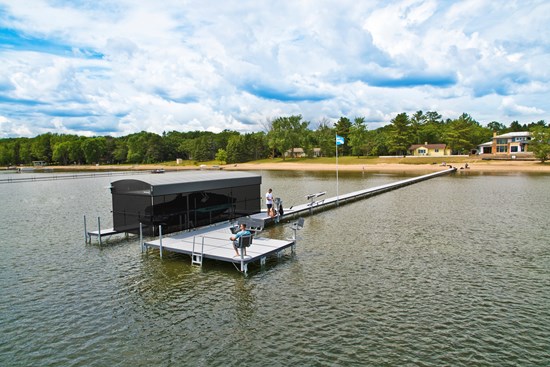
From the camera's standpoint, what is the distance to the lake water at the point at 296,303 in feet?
28.7

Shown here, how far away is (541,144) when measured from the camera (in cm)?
8225

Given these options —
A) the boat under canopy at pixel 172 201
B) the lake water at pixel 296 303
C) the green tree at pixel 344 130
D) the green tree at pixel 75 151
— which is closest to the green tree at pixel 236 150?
the green tree at pixel 344 130

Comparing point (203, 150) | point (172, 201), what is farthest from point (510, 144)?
point (172, 201)

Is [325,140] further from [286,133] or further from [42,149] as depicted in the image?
[42,149]

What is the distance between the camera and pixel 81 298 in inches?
474

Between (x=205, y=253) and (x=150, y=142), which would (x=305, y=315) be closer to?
(x=205, y=253)

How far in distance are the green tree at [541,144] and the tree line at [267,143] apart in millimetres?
21937

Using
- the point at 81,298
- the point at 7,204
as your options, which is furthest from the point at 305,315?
the point at 7,204

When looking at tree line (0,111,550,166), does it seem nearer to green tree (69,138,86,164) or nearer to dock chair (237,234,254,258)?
green tree (69,138,86,164)

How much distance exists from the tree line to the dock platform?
95.3 m

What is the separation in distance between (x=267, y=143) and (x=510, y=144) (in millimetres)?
73364

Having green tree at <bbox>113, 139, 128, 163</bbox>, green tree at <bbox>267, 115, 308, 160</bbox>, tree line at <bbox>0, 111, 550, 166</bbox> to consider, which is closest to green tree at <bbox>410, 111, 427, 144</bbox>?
tree line at <bbox>0, 111, 550, 166</bbox>

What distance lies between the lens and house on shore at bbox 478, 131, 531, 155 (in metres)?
107

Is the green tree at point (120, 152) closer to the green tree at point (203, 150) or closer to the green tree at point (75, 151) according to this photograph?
the green tree at point (75, 151)
